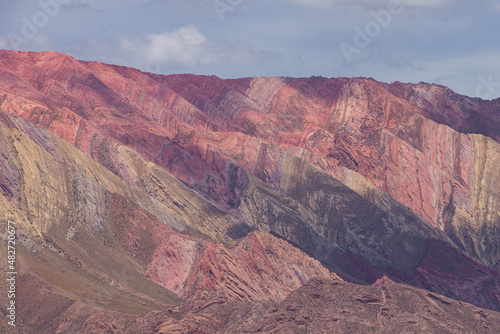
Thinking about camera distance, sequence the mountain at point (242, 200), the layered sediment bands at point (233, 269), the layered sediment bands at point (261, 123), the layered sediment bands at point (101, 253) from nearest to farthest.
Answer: the mountain at point (242, 200) < the layered sediment bands at point (101, 253) < the layered sediment bands at point (233, 269) < the layered sediment bands at point (261, 123)

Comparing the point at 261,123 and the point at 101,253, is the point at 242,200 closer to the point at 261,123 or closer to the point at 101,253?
the point at 101,253

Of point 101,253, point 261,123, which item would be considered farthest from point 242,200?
point 261,123

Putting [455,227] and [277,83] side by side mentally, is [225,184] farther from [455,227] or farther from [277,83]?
[277,83]

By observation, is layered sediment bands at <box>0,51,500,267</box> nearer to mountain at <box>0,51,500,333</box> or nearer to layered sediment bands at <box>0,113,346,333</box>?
mountain at <box>0,51,500,333</box>

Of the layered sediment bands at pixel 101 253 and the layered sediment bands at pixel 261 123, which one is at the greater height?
the layered sediment bands at pixel 261 123

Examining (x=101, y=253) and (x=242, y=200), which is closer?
(x=101, y=253)

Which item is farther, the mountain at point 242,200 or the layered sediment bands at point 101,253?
Result: the layered sediment bands at point 101,253

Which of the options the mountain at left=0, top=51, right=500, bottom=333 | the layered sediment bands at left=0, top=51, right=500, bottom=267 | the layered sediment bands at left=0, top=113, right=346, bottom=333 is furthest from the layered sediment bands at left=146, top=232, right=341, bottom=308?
the layered sediment bands at left=0, top=51, right=500, bottom=267

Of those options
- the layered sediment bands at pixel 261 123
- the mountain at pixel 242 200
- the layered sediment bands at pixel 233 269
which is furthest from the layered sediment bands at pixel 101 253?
the layered sediment bands at pixel 261 123

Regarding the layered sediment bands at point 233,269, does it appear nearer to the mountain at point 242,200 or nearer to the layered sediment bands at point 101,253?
the layered sediment bands at point 101,253
